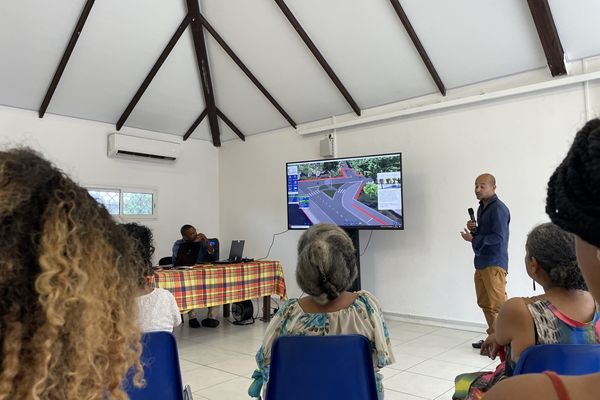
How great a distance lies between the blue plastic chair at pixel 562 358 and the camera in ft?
3.98

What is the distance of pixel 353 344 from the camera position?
1.39 m

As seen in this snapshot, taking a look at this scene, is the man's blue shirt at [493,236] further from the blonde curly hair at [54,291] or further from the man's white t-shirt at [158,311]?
the blonde curly hair at [54,291]

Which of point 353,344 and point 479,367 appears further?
point 479,367

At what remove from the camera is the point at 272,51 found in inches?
208

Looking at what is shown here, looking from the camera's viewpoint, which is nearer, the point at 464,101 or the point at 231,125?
the point at 464,101

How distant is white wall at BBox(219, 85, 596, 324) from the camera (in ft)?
14.1

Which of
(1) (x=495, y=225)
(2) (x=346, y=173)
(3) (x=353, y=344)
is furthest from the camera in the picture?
(2) (x=346, y=173)

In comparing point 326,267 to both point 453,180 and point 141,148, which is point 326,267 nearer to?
point 453,180

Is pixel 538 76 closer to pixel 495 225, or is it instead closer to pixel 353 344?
pixel 495 225

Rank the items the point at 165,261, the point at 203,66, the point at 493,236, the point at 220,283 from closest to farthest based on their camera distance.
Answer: the point at 493,236, the point at 220,283, the point at 165,261, the point at 203,66

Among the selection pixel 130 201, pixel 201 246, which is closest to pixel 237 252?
pixel 201 246

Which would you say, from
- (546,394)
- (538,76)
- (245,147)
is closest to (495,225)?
(538,76)

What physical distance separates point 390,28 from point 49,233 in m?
4.52

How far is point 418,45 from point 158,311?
3.63 meters
